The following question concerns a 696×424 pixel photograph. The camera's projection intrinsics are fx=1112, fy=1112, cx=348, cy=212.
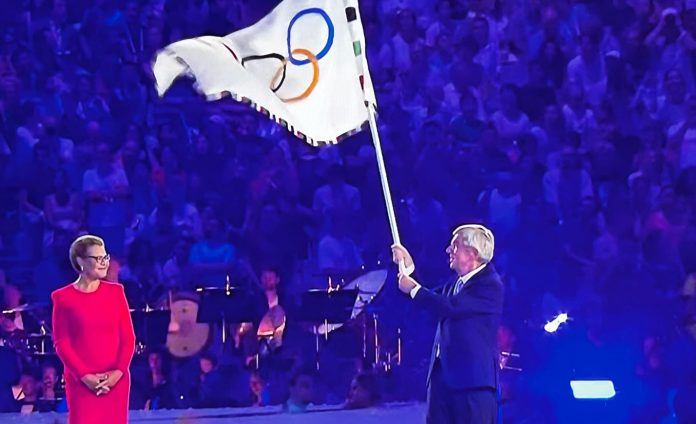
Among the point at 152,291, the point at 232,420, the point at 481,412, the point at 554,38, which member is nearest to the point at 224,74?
the point at 481,412

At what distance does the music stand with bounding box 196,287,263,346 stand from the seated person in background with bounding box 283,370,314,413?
59 cm

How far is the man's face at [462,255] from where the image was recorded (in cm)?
536

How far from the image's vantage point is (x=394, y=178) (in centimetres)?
1031

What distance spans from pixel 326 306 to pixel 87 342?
359cm

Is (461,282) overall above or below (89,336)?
above

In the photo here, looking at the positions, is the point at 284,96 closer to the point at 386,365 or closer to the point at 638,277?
the point at 386,365

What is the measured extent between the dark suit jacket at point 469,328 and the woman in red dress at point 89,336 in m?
1.50

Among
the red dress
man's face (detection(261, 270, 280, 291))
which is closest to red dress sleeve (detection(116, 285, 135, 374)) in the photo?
the red dress

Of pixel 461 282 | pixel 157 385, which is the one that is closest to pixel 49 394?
pixel 157 385

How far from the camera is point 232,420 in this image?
27.2 ft

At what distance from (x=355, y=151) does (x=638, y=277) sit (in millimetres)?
2893

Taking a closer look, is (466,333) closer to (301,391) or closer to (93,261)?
(93,261)

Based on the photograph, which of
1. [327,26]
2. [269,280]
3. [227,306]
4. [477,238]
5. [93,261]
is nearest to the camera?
[93,261]

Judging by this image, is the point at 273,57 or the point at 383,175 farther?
the point at 273,57
